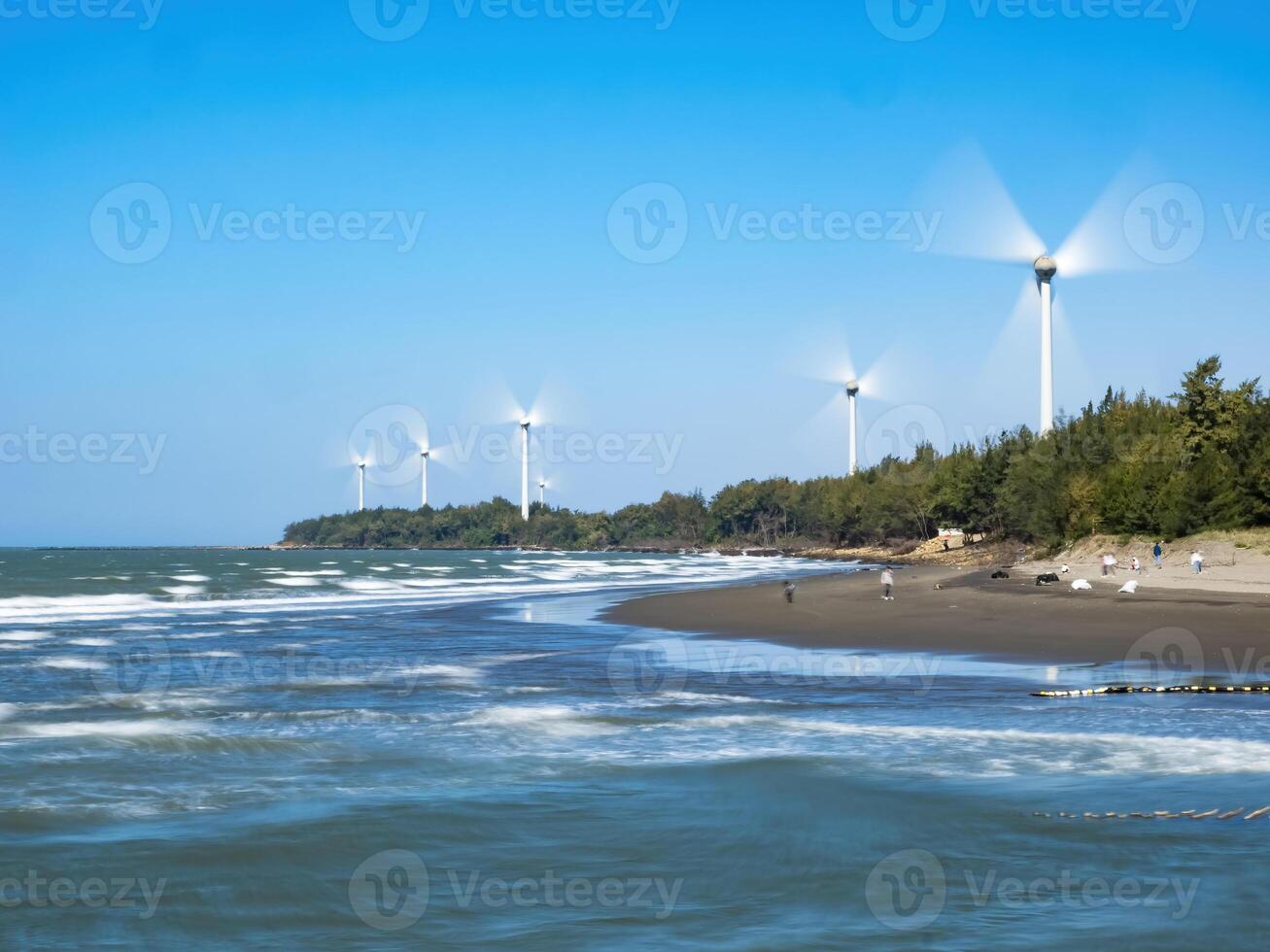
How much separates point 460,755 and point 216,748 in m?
3.79

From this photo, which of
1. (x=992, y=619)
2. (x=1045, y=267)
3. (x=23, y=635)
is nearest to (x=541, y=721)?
(x=992, y=619)

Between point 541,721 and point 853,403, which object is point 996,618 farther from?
point 853,403

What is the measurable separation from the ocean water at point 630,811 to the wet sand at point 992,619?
155 inches

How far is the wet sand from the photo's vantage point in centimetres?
2852

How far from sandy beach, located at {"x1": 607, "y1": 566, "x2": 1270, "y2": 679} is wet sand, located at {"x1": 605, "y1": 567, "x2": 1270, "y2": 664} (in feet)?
0.11

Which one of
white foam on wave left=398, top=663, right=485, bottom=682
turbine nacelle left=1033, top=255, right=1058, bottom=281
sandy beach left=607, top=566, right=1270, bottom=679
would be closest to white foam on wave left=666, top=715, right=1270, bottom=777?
sandy beach left=607, top=566, right=1270, bottom=679

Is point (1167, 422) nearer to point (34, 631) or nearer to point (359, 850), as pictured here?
point (34, 631)

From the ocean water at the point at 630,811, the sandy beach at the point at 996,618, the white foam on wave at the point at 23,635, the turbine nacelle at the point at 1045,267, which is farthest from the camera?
the turbine nacelle at the point at 1045,267

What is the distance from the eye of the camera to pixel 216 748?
18.0 metres

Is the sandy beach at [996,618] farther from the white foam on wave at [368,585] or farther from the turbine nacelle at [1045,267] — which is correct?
the turbine nacelle at [1045,267]

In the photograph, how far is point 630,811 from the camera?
44.7 ft

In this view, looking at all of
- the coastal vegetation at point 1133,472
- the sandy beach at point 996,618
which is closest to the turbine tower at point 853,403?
the coastal vegetation at point 1133,472

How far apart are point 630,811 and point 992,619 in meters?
25.6

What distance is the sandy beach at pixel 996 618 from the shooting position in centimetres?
2892
